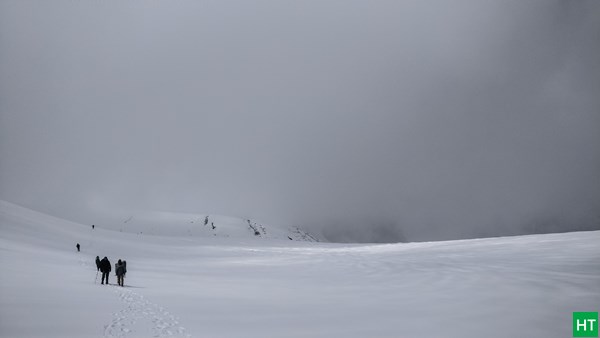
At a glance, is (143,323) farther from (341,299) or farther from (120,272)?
(120,272)

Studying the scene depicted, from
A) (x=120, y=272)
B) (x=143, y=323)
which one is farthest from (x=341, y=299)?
(x=120, y=272)

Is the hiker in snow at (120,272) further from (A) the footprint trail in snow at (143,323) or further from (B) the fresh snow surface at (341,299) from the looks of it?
(A) the footprint trail in snow at (143,323)

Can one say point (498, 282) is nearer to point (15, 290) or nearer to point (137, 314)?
point (137, 314)

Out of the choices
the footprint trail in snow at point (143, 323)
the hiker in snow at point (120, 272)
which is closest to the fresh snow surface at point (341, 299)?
the footprint trail in snow at point (143, 323)

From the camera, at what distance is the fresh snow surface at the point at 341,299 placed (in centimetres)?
1066

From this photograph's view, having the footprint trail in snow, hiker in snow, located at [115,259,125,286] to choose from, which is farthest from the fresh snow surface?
hiker in snow, located at [115,259,125,286]

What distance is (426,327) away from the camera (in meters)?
10.9

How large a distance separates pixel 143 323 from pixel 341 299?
7533mm

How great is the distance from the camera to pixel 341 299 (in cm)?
1603

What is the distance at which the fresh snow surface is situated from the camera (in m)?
10.7

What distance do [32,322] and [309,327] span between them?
7.38 metres

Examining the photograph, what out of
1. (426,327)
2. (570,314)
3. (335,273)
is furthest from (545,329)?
(335,273)

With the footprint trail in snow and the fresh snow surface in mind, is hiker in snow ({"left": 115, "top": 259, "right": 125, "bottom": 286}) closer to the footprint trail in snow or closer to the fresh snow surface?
the fresh snow surface

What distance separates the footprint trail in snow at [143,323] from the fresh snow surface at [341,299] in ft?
0.10
